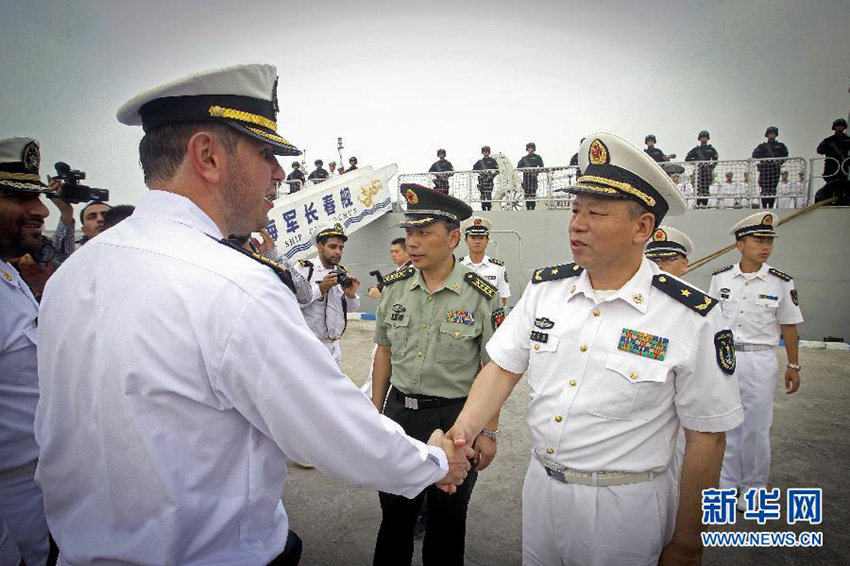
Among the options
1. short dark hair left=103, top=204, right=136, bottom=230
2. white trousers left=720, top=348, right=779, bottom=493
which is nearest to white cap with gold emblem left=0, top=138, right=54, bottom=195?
short dark hair left=103, top=204, right=136, bottom=230

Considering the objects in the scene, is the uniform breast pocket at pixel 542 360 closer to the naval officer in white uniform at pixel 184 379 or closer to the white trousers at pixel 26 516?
the naval officer in white uniform at pixel 184 379

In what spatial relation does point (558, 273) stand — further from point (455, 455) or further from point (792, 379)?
point (792, 379)

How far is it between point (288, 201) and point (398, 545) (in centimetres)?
882

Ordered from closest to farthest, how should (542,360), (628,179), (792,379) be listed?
(628,179)
(542,360)
(792,379)

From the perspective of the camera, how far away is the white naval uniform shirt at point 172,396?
1070mm

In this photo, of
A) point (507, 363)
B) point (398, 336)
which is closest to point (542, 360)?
point (507, 363)

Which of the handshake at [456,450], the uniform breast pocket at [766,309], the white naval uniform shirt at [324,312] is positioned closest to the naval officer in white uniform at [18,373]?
the handshake at [456,450]

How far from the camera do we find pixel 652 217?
78.5 inches

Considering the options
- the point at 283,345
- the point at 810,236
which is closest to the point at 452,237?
the point at 283,345

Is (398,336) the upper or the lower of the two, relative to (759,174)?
lower

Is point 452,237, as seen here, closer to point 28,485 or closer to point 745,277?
point 28,485

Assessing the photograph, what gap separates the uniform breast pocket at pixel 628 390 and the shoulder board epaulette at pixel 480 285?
1.24m

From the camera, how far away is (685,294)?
6.24ft

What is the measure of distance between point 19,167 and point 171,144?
1964 mm
